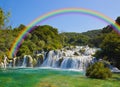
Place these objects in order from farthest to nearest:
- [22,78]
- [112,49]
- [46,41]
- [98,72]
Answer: [46,41] < [112,49] < [98,72] < [22,78]

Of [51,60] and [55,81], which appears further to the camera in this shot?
[51,60]

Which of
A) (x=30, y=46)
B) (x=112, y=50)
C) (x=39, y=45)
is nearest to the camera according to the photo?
(x=112, y=50)

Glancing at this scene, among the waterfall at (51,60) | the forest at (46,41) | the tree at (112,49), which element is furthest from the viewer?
the waterfall at (51,60)

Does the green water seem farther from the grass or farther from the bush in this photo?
the bush

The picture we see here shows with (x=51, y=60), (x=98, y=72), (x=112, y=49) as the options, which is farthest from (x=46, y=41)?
(x=98, y=72)

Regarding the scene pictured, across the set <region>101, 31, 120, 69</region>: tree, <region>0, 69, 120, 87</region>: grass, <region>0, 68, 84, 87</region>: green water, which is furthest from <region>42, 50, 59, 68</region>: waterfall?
<region>0, 69, 120, 87</region>: grass

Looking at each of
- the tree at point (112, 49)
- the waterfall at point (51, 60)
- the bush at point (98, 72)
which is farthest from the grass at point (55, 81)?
the waterfall at point (51, 60)

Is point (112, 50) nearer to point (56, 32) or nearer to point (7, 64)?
point (7, 64)

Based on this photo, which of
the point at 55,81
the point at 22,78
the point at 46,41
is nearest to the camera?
the point at 55,81

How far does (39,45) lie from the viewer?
233ft

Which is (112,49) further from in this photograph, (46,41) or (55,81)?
(46,41)

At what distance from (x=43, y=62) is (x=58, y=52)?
3713 millimetres

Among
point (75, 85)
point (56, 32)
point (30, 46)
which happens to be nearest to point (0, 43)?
point (75, 85)

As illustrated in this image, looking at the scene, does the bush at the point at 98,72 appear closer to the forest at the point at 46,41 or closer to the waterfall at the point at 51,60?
the forest at the point at 46,41
